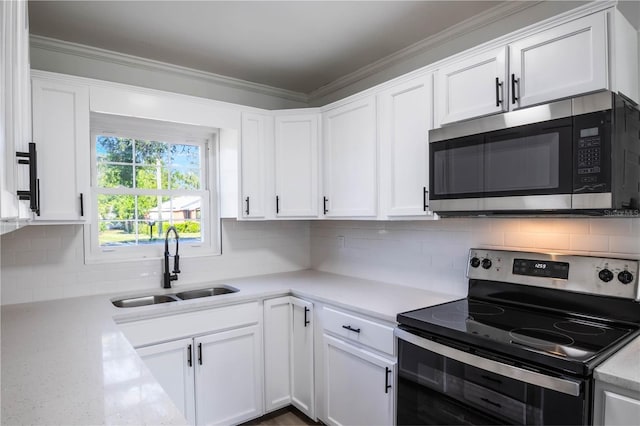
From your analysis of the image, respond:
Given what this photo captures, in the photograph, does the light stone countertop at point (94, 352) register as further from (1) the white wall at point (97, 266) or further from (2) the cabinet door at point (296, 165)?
(2) the cabinet door at point (296, 165)

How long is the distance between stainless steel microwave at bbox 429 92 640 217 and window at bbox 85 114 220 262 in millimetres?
1917

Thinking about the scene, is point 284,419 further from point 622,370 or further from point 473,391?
point 622,370

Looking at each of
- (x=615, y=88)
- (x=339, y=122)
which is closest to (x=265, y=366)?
(x=339, y=122)

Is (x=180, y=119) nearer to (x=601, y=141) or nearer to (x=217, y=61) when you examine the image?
(x=217, y=61)

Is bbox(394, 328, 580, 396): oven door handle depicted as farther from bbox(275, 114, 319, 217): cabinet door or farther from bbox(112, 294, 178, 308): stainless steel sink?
bbox(112, 294, 178, 308): stainless steel sink

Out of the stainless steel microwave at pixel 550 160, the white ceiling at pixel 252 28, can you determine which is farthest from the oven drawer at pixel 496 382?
the white ceiling at pixel 252 28

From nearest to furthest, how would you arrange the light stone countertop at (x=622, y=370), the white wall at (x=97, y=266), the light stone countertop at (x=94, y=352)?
the light stone countertop at (x=94, y=352), the light stone countertop at (x=622, y=370), the white wall at (x=97, y=266)

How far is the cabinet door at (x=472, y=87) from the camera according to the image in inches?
67.8

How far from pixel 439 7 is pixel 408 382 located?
193 centimetres

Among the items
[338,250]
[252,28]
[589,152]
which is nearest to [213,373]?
[338,250]

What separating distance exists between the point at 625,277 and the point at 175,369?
225 cm

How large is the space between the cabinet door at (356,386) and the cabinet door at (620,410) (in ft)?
2.86

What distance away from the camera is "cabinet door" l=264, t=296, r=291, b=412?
2.50 metres

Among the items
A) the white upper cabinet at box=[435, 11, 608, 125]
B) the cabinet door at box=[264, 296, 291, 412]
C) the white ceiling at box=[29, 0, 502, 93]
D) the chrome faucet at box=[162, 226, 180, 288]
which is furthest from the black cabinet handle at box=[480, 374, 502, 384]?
the chrome faucet at box=[162, 226, 180, 288]
